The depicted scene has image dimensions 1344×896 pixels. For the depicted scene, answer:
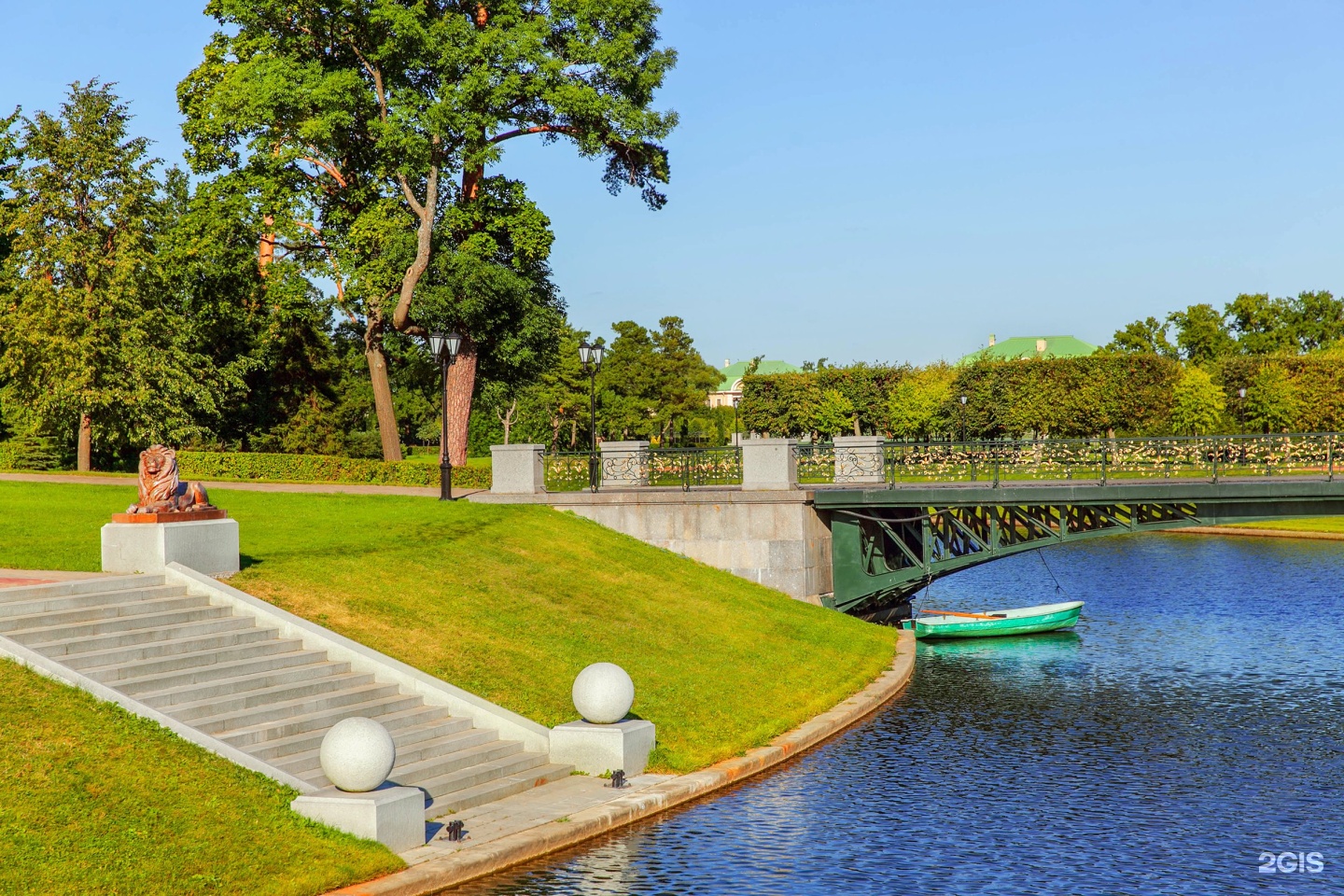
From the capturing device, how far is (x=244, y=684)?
16.5 metres

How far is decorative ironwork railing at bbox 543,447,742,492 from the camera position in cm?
3491

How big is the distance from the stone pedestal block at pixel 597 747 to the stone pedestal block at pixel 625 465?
1796cm

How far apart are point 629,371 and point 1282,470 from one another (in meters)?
78.3

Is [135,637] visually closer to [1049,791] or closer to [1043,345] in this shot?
[1049,791]

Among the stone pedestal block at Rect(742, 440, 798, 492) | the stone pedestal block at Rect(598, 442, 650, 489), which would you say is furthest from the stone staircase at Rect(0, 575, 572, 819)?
the stone pedestal block at Rect(598, 442, 650, 489)

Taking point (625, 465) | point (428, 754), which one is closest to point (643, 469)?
point (625, 465)

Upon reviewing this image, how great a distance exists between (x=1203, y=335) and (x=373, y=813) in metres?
120

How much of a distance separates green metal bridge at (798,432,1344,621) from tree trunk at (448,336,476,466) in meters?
12.7

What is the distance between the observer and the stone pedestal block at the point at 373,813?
523 inches

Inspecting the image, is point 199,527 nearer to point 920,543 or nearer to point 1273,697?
point 1273,697

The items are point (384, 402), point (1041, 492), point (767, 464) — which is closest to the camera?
point (1041, 492)

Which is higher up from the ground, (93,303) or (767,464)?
(93,303)

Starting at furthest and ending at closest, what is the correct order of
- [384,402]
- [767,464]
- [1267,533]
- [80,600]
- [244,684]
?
[1267,533], [384,402], [767,464], [80,600], [244,684]

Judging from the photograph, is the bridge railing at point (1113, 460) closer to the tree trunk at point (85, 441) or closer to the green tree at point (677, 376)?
the tree trunk at point (85, 441)
